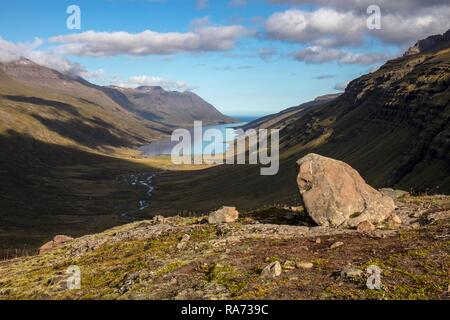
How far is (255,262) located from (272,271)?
126 inches

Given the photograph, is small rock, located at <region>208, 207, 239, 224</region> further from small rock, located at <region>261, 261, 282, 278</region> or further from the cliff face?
the cliff face

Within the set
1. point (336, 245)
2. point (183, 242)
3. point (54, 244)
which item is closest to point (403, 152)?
point (54, 244)

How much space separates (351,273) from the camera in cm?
2300

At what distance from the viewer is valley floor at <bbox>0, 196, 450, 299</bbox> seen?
22.6 metres

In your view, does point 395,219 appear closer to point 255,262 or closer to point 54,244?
point 255,262

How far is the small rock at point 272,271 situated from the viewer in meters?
24.7

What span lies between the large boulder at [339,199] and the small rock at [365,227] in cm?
91

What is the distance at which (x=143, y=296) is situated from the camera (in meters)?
24.5

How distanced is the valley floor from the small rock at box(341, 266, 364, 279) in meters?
0.05

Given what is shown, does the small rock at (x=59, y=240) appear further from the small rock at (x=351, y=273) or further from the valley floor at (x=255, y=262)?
the small rock at (x=351, y=273)

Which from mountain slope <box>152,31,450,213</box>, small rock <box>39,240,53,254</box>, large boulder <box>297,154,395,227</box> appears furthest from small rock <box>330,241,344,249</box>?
mountain slope <box>152,31,450,213</box>

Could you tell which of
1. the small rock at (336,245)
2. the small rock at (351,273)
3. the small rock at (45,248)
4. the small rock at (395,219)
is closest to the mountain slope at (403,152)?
the small rock at (395,219)

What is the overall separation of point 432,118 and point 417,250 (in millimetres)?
144039
